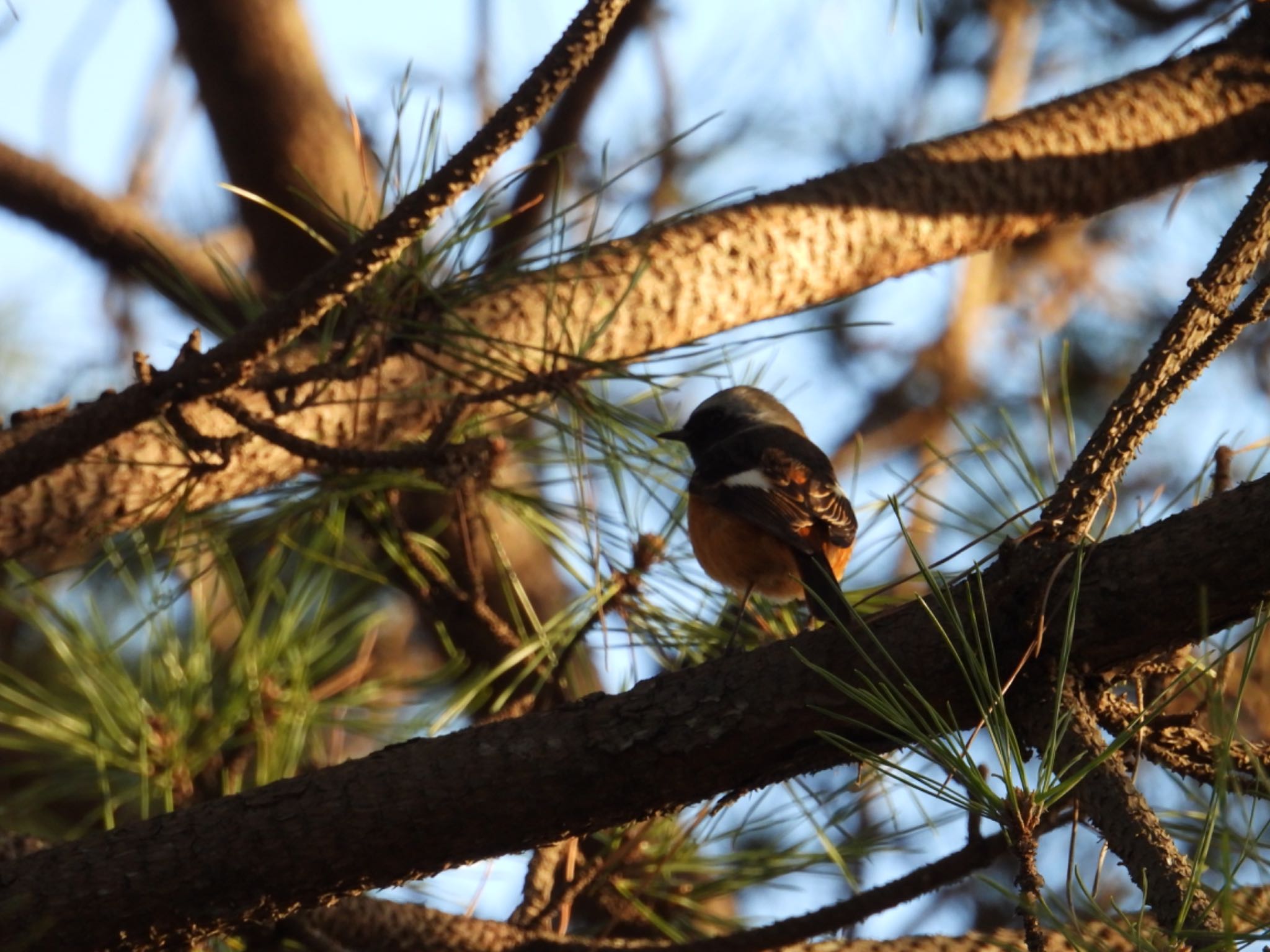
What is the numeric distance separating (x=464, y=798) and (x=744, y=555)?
4.51 feet

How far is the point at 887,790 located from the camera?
9.87ft

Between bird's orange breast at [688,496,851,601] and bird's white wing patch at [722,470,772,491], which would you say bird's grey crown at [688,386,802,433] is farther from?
bird's orange breast at [688,496,851,601]

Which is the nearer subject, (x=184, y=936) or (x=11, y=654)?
(x=184, y=936)

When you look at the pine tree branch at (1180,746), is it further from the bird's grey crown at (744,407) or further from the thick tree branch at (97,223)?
the thick tree branch at (97,223)

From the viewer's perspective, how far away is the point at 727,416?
12.3 feet

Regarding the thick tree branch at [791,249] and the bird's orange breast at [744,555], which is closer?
the thick tree branch at [791,249]

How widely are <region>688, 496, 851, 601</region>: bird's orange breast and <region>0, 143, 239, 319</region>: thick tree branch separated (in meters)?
1.46

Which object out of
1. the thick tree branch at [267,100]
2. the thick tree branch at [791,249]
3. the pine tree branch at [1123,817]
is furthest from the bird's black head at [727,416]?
the pine tree branch at [1123,817]

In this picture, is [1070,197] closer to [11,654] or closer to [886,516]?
[886,516]

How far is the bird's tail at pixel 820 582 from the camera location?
246 cm

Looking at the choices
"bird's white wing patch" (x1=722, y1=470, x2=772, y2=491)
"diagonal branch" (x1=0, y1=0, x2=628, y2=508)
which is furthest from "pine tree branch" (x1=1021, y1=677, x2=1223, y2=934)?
"bird's white wing patch" (x1=722, y1=470, x2=772, y2=491)

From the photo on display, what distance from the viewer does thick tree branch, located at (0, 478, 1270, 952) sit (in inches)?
72.0

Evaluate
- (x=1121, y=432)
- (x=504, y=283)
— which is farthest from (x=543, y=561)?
(x=1121, y=432)

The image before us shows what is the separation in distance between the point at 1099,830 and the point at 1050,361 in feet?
18.1
